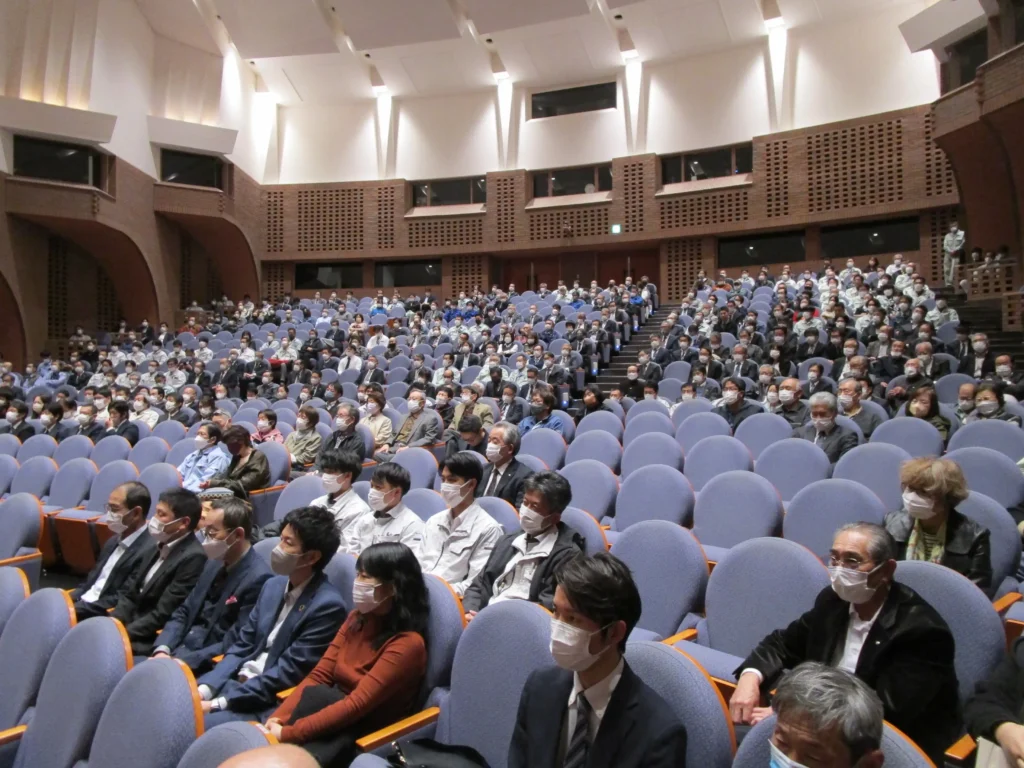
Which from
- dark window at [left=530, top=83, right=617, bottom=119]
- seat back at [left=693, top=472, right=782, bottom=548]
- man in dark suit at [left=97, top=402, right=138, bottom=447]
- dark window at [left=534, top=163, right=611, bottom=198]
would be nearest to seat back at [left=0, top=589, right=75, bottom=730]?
seat back at [left=693, top=472, right=782, bottom=548]

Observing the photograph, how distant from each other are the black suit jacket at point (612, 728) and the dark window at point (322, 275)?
15.8 metres

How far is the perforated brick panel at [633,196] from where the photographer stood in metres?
14.4

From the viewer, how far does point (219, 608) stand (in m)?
2.51

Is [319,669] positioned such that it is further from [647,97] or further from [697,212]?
[647,97]

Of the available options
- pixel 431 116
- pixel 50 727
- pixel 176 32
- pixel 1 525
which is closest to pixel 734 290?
pixel 431 116

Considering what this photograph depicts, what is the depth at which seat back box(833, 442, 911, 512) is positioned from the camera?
3240 millimetres

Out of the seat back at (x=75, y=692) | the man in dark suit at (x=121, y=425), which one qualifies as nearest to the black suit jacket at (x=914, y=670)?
the seat back at (x=75, y=692)

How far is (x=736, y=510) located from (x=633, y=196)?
483 inches

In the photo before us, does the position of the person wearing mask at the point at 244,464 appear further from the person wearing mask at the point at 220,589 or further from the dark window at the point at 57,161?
the dark window at the point at 57,161

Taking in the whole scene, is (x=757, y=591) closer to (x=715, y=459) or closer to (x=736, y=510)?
(x=736, y=510)

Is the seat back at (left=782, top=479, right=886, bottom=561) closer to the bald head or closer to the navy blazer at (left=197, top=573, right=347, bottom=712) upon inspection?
the navy blazer at (left=197, top=573, right=347, bottom=712)

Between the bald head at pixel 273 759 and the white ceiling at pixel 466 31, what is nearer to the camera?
the bald head at pixel 273 759

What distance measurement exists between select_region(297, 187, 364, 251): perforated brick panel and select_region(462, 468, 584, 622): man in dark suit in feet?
48.0

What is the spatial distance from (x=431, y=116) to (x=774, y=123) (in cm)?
722
